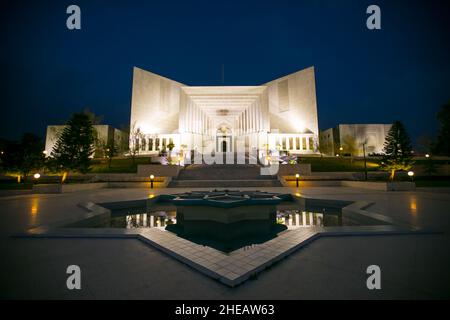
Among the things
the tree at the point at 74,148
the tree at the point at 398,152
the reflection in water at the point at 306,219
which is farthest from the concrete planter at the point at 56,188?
the tree at the point at 398,152

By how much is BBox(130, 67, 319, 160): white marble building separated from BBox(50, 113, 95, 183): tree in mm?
16581

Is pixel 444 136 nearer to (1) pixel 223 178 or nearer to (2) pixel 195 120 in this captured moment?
(1) pixel 223 178

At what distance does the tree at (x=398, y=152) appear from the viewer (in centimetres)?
1505

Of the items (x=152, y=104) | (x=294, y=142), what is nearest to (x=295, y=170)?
(x=294, y=142)

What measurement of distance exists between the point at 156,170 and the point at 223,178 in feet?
19.9

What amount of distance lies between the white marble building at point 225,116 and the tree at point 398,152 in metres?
17.0

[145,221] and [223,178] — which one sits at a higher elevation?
[223,178]

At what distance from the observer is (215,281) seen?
2.19 meters

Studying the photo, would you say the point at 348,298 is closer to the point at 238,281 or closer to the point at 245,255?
the point at 238,281

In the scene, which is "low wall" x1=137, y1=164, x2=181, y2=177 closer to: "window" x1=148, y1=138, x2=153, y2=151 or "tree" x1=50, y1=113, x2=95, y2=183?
"tree" x1=50, y1=113, x2=95, y2=183

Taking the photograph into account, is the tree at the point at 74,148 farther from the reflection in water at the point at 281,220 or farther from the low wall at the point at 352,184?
the low wall at the point at 352,184

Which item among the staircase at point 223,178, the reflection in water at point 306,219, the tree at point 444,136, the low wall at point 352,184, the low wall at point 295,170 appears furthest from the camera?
the tree at point 444,136

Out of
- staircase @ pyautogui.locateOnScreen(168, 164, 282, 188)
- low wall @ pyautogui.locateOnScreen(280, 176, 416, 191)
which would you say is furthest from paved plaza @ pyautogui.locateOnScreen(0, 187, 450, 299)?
staircase @ pyautogui.locateOnScreen(168, 164, 282, 188)
